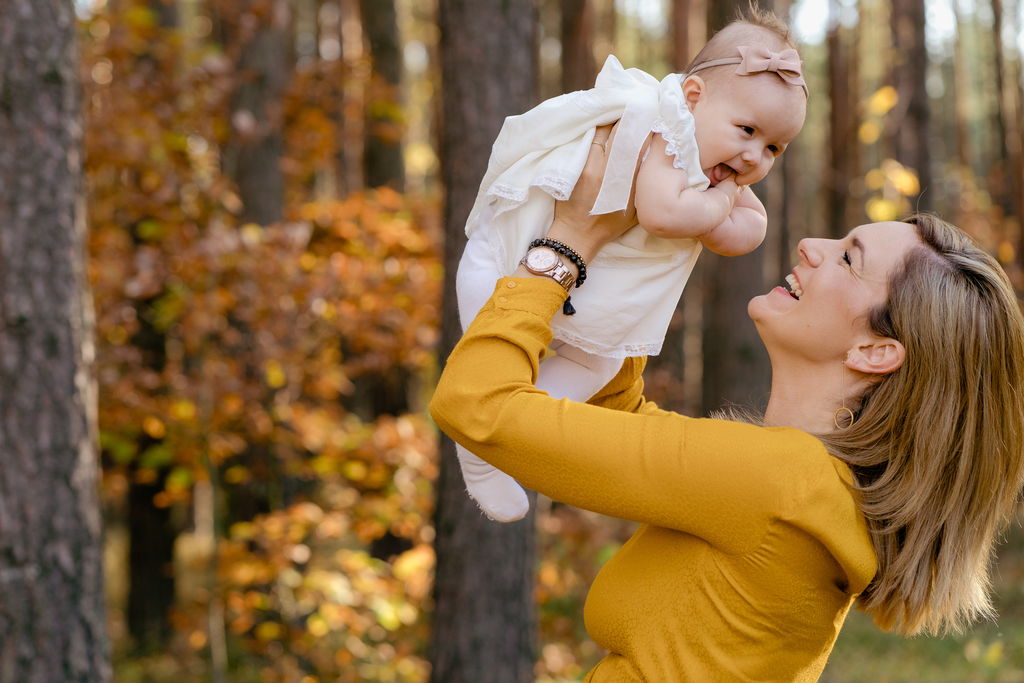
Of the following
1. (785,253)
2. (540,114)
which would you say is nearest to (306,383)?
(540,114)

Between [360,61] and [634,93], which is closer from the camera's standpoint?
[634,93]

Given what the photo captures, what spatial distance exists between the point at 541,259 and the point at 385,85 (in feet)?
24.5

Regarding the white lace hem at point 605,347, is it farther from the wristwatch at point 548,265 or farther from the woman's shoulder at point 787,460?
the woman's shoulder at point 787,460

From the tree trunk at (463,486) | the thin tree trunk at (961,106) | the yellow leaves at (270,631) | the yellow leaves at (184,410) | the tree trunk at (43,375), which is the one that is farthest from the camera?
Result: the thin tree trunk at (961,106)

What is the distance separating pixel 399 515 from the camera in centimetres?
607

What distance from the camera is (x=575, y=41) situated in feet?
35.7

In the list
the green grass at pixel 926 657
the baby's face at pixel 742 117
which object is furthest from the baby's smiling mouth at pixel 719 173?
the green grass at pixel 926 657

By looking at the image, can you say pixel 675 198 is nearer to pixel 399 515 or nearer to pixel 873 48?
pixel 399 515

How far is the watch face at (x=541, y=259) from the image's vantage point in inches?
71.0

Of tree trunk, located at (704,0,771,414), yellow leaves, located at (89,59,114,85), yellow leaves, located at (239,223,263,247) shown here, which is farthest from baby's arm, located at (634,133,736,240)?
tree trunk, located at (704,0,771,414)

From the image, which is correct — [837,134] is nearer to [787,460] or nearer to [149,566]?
[149,566]

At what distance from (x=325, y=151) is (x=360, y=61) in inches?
40.9

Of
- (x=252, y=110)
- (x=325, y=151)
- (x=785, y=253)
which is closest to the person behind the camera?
(x=252, y=110)

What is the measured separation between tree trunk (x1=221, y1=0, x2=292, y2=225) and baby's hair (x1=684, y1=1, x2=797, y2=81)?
5721 mm
